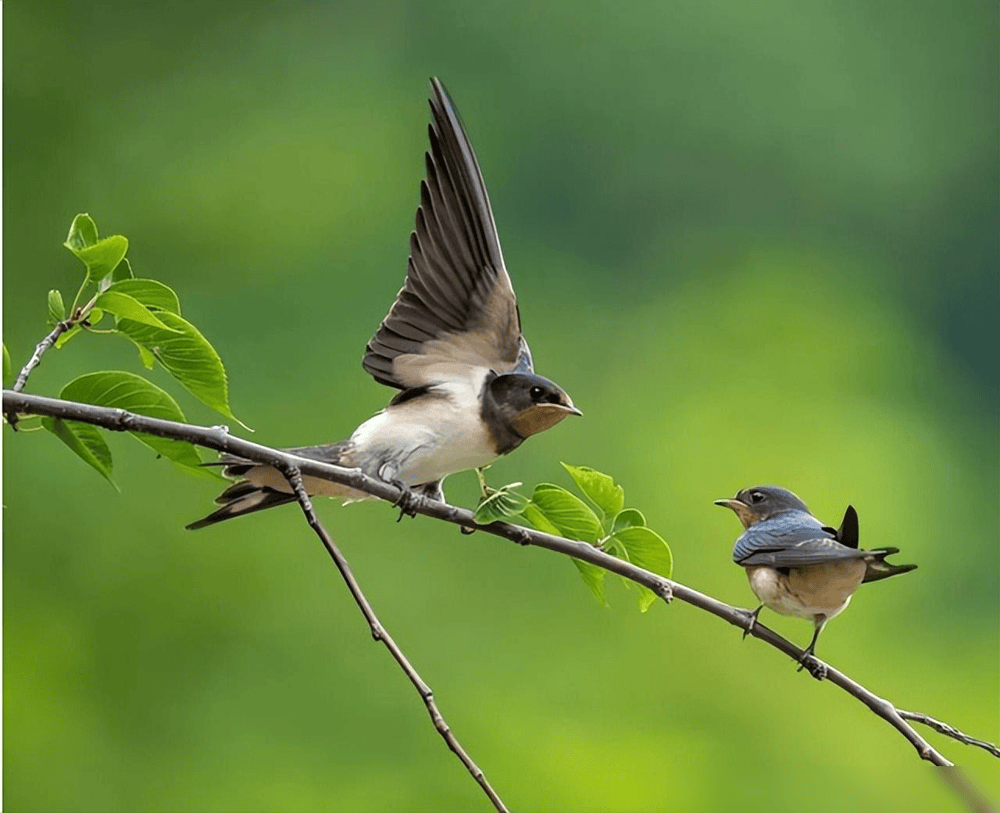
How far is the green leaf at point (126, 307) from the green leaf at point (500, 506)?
Answer: 0.13m

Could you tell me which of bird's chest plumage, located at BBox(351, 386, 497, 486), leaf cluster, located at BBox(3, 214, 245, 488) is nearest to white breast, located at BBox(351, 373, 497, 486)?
bird's chest plumage, located at BBox(351, 386, 497, 486)

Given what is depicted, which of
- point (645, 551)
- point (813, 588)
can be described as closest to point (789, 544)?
point (813, 588)

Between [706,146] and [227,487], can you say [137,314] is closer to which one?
[227,487]

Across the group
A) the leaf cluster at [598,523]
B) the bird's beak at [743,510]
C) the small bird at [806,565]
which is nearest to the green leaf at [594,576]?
the leaf cluster at [598,523]

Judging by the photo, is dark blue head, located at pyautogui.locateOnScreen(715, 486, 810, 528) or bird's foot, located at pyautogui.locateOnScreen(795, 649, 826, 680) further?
dark blue head, located at pyautogui.locateOnScreen(715, 486, 810, 528)

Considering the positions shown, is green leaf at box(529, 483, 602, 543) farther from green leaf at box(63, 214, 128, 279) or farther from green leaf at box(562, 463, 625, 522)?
green leaf at box(63, 214, 128, 279)

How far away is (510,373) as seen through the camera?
1.91 ft

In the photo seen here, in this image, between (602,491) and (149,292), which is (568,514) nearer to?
(602,491)

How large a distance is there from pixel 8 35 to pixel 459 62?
0.81 m

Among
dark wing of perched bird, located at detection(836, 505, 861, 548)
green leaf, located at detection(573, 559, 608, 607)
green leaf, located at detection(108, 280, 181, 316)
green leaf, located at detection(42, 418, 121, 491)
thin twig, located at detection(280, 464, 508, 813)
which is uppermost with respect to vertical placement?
green leaf, located at detection(108, 280, 181, 316)

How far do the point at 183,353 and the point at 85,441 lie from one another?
5cm

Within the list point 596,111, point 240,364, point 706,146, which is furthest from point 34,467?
point 706,146

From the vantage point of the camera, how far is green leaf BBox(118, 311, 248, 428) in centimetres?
47

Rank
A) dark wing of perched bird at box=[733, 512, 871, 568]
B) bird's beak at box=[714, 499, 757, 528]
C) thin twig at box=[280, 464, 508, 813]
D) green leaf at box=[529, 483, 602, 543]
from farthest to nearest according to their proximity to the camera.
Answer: bird's beak at box=[714, 499, 757, 528], dark wing of perched bird at box=[733, 512, 871, 568], green leaf at box=[529, 483, 602, 543], thin twig at box=[280, 464, 508, 813]
